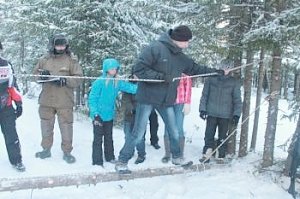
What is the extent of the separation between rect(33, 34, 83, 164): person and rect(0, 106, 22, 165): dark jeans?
84 centimetres

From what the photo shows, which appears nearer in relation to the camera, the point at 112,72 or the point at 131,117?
the point at 112,72

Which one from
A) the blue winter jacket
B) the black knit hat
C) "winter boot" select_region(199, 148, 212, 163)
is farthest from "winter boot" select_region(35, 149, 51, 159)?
the black knit hat

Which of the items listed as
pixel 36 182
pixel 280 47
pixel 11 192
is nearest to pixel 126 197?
pixel 36 182

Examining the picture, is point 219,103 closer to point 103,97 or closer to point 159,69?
point 159,69

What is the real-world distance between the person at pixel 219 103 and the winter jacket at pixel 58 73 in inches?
101

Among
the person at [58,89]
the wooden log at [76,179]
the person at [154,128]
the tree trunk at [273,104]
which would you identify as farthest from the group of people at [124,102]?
the person at [154,128]

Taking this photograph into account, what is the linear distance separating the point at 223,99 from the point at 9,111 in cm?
405

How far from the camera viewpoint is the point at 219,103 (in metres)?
8.52

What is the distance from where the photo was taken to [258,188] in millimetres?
6855

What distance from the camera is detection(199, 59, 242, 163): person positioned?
852 cm

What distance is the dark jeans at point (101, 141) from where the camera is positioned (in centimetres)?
832

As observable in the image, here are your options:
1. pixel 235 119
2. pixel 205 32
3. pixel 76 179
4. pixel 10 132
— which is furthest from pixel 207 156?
pixel 10 132

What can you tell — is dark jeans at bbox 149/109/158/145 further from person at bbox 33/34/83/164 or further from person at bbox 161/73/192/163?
person at bbox 33/34/83/164

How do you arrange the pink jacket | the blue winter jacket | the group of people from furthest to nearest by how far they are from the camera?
the pink jacket < the blue winter jacket < the group of people
